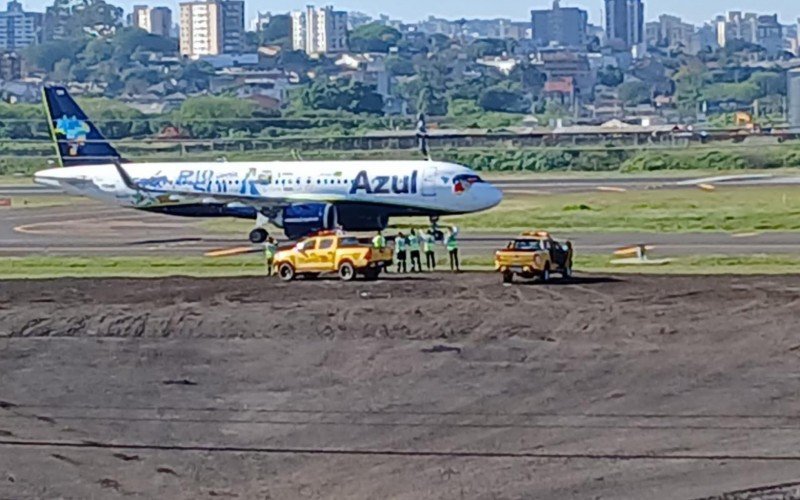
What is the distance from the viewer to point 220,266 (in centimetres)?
5691

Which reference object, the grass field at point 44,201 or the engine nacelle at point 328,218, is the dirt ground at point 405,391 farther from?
the grass field at point 44,201

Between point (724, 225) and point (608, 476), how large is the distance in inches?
1889

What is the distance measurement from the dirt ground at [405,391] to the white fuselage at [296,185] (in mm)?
19149

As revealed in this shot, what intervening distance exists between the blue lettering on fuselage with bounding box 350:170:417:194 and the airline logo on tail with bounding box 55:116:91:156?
16.8 metres

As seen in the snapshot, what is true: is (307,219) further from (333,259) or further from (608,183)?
(608,183)

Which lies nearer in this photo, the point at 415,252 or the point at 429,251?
the point at 415,252

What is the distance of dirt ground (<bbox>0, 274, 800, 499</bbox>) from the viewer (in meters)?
24.1

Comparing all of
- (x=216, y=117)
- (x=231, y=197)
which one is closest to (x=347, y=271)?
(x=231, y=197)

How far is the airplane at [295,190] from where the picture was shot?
217ft

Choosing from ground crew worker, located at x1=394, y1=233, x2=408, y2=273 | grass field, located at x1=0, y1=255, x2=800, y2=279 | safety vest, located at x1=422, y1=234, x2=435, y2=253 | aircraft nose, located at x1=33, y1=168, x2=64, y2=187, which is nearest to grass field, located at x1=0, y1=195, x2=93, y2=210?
aircraft nose, located at x1=33, y1=168, x2=64, y2=187

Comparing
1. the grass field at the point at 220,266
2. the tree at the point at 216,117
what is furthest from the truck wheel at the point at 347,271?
the tree at the point at 216,117

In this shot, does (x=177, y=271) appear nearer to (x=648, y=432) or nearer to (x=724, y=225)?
(x=724, y=225)

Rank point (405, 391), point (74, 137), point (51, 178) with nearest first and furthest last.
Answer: point (405, 391)
point (51, 178)
point (74, 137)

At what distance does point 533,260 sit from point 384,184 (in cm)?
1957
